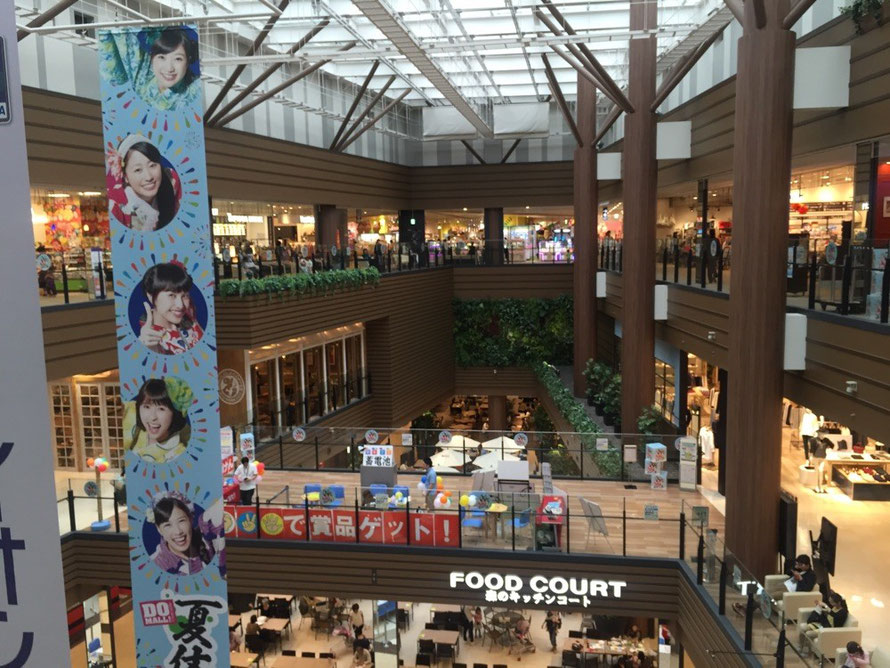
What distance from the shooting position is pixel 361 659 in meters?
15.1

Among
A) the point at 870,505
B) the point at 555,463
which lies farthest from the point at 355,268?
the point at 870,505

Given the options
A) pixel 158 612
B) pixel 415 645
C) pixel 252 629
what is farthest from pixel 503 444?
pixel 158 612

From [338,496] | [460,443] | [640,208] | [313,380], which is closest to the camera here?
[338,496]

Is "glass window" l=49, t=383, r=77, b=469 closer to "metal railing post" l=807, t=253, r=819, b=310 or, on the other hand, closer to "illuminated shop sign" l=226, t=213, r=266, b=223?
"illuminated shop sign" l=226, t=213, r=266, b=223

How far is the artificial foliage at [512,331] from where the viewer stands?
30141 millimetres

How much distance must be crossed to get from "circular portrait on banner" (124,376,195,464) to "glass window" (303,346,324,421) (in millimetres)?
15997

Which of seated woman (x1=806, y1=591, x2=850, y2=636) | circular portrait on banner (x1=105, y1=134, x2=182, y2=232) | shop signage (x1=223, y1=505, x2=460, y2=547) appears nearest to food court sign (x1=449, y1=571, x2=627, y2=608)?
shop signage (x1=223, y1=505, x2=460, y2=547)

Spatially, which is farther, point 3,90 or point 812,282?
point 812,282

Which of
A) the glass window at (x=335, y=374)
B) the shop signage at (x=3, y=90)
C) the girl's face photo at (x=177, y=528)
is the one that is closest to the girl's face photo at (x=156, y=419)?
the girl's face photo at (x=177, y=528)

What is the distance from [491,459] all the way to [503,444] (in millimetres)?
384

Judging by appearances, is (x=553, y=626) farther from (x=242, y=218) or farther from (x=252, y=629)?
(x=242, y=218)

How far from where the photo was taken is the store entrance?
48.1ft

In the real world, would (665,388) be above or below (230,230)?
below

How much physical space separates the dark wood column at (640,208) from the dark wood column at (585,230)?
21.8 feet
